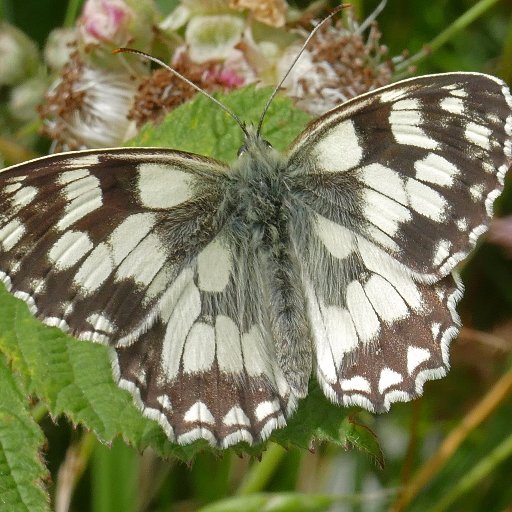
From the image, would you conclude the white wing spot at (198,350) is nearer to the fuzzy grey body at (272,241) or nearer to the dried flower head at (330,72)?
the fuzzy grey body at (272,241)

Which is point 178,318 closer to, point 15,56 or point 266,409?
point 266,409

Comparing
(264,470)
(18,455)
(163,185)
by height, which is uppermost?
(163,185)

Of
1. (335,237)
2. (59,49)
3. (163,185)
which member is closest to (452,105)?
(335,237)

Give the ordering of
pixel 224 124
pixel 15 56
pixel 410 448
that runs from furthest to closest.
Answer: pixel 15 56, pixel 410 448, pixel 224 124

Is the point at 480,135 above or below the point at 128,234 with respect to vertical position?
above

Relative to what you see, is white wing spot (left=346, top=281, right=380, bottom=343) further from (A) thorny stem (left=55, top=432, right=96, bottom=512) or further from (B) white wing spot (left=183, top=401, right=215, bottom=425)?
(A) thorny stem (left=55, top=432, right=96, bottom=512)

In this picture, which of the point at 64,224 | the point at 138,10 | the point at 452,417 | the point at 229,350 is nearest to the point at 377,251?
the point at 229,350

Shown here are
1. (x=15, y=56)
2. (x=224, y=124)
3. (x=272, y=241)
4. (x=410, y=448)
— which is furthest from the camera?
(x=15, y=56)

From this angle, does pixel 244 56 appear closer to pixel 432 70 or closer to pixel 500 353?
pixel 432 70
